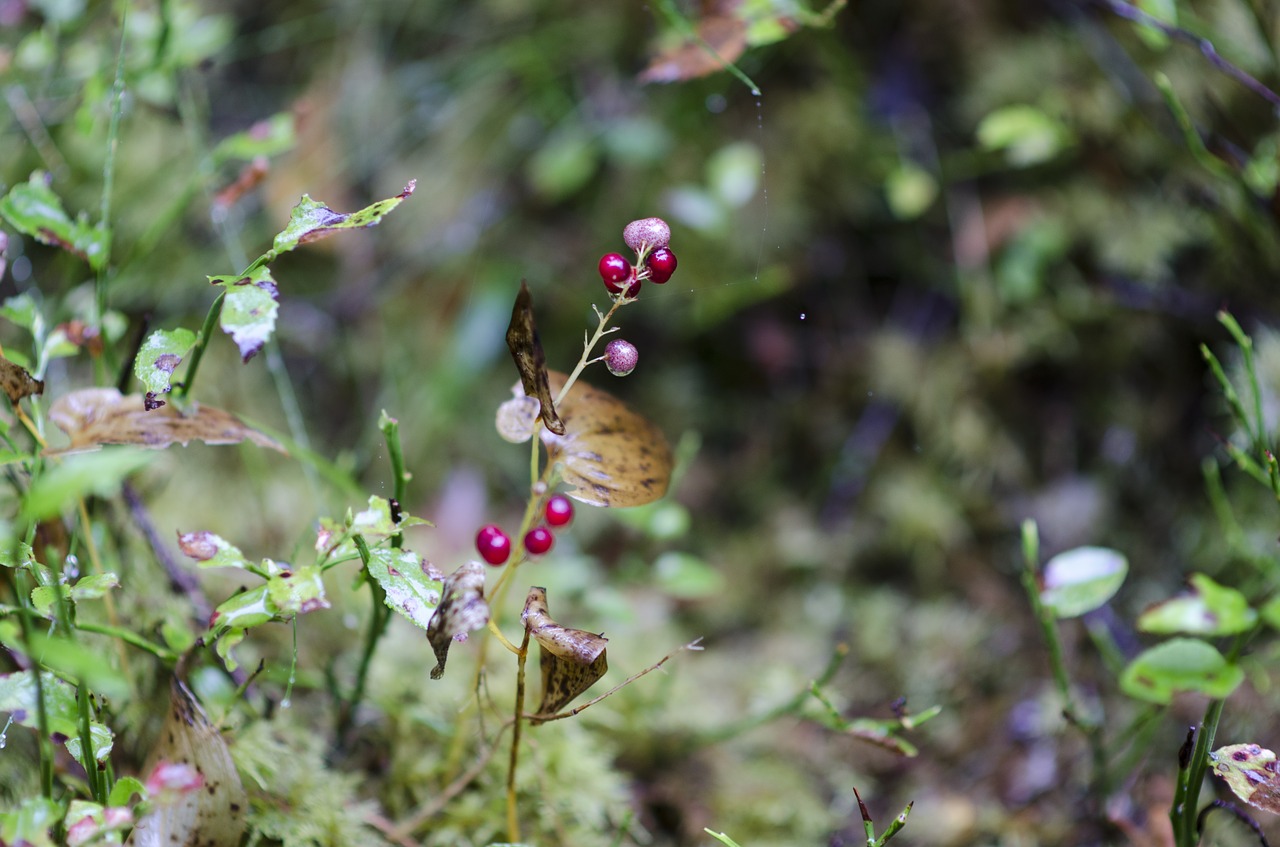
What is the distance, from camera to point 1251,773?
0.59 meters

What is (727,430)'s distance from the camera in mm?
1480

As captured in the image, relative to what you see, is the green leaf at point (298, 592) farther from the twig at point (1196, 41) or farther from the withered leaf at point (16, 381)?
the twig at point (1196, 41)

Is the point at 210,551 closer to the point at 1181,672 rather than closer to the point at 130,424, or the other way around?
the point at 130,424

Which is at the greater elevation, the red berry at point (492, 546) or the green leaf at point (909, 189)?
the red berry at point (492, 546)

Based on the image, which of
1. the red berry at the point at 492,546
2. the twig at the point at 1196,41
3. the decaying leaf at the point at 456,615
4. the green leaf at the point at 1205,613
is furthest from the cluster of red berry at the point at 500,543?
the twig at the point at 1196,41

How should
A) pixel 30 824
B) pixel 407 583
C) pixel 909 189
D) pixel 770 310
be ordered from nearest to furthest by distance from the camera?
pixel 30 824 < pixel 407 583 < pixel 909 189 < pixel 770 310

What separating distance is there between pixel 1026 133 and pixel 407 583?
3.38 ft

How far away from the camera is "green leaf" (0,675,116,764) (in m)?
0.55

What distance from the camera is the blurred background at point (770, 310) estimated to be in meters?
1.01

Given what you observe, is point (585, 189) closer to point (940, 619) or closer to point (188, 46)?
point (188, 46)

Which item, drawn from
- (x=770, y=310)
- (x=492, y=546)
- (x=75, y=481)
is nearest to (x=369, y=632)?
(x=492, y=546)

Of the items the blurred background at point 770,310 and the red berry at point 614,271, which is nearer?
the red berry at point 614,271

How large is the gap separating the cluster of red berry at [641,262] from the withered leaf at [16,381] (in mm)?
422

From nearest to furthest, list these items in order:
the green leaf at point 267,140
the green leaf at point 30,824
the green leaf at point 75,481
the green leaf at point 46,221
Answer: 1. the green leaf at point 75,481
2. the green leaf at point 30,824
3. the green leaf at point 46,221
4. the green leaf at point 267,140
